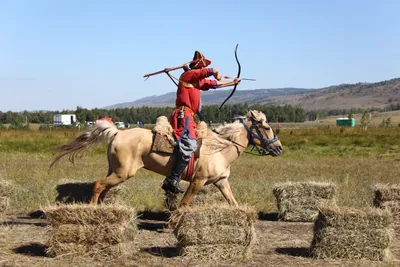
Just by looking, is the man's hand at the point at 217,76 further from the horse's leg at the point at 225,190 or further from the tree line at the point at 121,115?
the tree line at the point at 121,115

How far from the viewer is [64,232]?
8.30m

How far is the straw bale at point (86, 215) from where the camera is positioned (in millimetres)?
8266

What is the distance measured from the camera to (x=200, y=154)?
431 inches

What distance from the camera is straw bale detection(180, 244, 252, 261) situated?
828cm

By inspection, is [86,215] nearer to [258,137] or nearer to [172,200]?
[172,200]

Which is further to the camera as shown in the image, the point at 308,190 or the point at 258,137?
the point at 308,190

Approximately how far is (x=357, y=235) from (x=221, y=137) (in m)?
3.78

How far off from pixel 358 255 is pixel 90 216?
377 cm

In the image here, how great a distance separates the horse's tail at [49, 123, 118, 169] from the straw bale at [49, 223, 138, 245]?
3.01m

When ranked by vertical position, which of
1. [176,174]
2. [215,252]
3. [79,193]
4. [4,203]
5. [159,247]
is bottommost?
[159,247]

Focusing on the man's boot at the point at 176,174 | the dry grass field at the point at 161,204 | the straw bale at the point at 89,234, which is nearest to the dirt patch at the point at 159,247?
the dry grass field at the point at 161,204

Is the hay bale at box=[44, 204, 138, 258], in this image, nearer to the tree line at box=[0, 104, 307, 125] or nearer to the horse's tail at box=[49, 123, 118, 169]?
the horse's tail at box=[49, 123, 118, 169]

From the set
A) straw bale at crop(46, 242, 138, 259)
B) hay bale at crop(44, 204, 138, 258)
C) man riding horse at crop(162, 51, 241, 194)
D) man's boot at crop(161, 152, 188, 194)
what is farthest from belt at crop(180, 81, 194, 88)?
straw bale at crop(46, 242, 138, 259)

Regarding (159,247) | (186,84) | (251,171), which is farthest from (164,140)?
(251,171)
